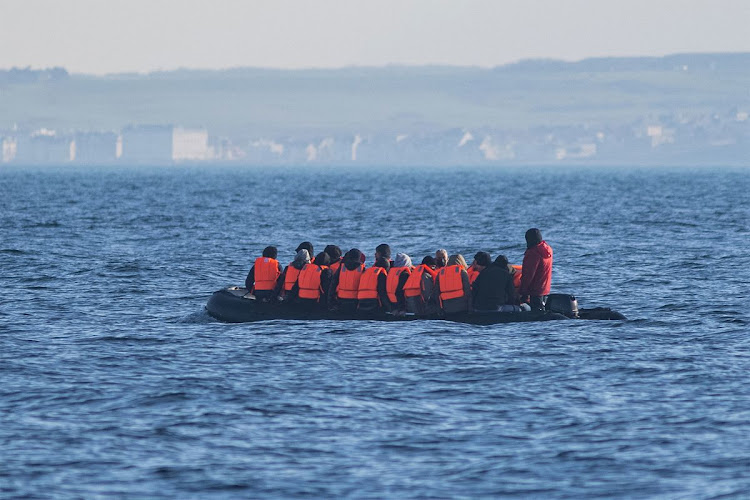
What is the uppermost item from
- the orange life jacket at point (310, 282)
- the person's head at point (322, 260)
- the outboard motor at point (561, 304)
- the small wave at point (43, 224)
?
the person's head at point (322, 260)

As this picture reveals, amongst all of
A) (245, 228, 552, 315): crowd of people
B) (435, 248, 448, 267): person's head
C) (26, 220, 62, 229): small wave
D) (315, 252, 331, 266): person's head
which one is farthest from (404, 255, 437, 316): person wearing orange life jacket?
(26, 220, 62, 229): small wave

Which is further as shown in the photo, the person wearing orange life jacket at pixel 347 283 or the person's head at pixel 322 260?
the person's head at pixel 322 260

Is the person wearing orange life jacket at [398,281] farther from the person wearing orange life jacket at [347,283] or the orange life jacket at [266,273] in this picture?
the orange life jacket at [266,273]

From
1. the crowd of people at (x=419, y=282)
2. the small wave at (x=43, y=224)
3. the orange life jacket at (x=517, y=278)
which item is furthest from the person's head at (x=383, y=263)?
the small wave at (x=43, y=224)

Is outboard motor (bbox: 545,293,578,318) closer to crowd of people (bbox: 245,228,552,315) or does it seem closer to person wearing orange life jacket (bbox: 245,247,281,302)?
crowd of people (bbox: 245,228,552,315)

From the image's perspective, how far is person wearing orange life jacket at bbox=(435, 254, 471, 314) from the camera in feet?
77.2

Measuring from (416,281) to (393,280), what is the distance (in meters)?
0.46

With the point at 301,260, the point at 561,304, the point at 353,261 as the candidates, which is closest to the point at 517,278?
the point at 561,304

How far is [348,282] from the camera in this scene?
24.1 metres

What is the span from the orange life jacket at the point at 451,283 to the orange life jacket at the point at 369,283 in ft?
3.99

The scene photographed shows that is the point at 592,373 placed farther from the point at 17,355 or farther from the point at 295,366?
the point at 17,355

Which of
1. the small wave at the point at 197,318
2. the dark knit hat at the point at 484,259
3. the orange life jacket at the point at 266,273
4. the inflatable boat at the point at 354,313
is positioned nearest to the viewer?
the dark knit hat at the point at 484,259

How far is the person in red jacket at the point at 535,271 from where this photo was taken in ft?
76.5

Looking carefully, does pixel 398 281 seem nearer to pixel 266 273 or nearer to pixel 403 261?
pixel 403 261
